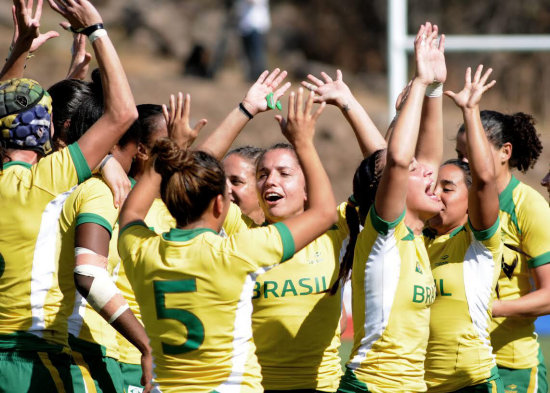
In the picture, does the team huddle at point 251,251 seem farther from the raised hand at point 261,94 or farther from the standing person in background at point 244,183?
the standing person in background at point 244,183

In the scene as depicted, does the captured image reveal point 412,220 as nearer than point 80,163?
No

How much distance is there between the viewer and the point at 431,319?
14.8 feet

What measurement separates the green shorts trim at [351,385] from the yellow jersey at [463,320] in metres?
0.60

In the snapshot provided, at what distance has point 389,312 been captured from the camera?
158 inches

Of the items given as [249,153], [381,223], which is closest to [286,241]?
[381,223]

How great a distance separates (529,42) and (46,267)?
814cm

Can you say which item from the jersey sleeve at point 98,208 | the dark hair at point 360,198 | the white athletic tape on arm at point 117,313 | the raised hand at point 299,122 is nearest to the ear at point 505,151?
the dark hair at point 360,198

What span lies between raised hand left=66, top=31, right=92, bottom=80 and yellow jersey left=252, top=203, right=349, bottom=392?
2.01 m

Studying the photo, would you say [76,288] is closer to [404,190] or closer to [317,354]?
[317,354]

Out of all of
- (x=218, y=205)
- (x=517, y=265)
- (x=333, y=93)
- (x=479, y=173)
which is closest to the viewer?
(x=218, y=205)

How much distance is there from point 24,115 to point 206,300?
120 centimetres

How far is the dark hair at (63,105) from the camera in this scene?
14.6ft

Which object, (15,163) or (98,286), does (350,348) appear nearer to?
(98,286)

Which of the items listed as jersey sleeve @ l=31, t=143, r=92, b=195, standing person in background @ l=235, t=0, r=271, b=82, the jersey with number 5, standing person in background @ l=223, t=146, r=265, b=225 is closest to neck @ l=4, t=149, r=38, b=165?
jersey sleeve @ l=31, t=143, r=92, b=195
